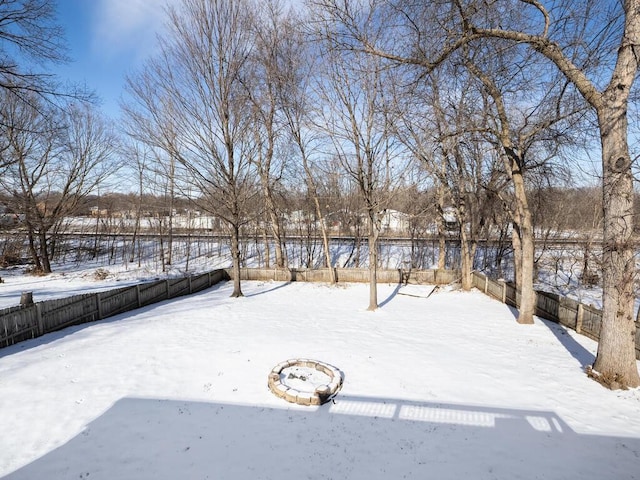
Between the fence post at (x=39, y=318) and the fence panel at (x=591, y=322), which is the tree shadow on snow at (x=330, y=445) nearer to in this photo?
the fence panel at (x=591, y=322)

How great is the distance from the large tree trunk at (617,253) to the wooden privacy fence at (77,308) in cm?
1236

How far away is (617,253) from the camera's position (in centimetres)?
522

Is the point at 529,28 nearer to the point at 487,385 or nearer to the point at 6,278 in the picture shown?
the point at 487,385

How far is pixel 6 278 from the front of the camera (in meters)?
16.8

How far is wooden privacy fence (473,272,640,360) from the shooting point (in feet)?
24.9

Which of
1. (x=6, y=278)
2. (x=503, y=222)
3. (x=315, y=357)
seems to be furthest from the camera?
(x=503, y=222)

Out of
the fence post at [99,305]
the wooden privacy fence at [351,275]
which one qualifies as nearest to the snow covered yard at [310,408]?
the fence post at [99,305]

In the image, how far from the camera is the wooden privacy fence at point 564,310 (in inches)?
299

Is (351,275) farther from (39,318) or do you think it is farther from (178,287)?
(39,318)

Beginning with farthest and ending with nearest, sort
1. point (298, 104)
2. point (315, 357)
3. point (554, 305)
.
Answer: point (298, 104) < point (554, 305) < point (315, 357)

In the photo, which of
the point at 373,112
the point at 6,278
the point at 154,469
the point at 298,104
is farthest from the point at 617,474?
the point at 6,278

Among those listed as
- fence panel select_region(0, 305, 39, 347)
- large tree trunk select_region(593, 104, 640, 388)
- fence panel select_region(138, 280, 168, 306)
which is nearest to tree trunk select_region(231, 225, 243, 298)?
fence panel select_region(138, 280, 168, 306)

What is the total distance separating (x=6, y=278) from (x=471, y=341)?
2322cm

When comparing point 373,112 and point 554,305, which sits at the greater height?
point 373,112
